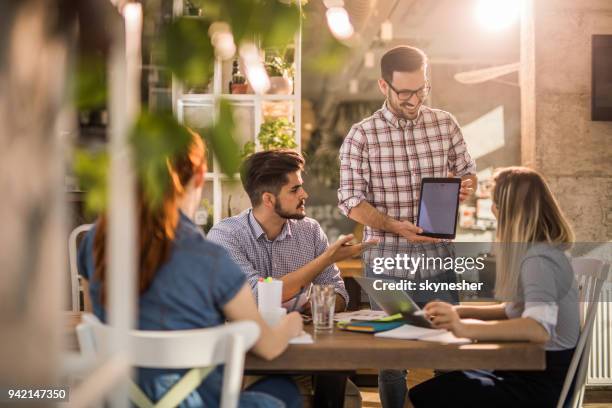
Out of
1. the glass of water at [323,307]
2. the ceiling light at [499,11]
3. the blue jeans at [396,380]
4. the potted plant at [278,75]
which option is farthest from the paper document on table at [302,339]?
the ceiling light at [499,11]

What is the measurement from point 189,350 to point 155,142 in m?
0.90

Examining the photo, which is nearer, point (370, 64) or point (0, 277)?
point (0, 277)

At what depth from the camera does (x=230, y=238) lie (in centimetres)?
312

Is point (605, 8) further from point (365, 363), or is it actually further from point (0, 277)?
point (0, 277)

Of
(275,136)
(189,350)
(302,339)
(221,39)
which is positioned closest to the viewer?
(221,39)

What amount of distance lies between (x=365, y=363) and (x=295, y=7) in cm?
124

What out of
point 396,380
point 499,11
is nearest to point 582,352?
point 396,380

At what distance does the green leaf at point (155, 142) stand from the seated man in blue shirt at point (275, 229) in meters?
2.08

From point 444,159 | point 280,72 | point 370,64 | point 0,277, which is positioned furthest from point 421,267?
point 370,64

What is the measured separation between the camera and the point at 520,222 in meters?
2.53

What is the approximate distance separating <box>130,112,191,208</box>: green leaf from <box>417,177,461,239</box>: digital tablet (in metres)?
2.35

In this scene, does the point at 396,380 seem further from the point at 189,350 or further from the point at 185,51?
the point at 185,51

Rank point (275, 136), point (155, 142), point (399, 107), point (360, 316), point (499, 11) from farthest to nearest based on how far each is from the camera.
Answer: point (499, 11), point (275, 136), point (399, 107), point (360, 316), point (155, 142)

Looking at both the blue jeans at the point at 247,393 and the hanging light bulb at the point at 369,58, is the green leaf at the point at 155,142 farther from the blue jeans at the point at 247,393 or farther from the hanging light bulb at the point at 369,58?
the hanging light bulb at the point at 369,58
